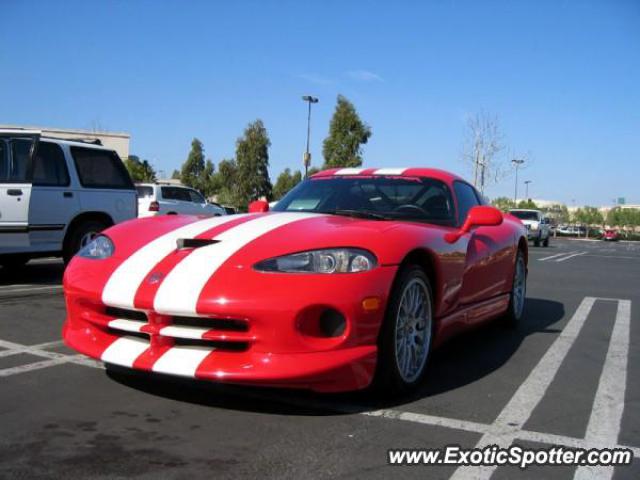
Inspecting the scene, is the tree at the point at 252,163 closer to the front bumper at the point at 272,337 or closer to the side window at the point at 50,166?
the side window at the point at 50,166

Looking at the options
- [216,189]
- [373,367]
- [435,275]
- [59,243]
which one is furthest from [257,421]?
[216,189]

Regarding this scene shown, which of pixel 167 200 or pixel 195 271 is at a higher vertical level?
pixel 167 200

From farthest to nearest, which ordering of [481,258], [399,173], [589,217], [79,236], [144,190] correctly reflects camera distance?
1. [589,217]
2. [144,190]
3. [79,236]
4. [399,173]
5. [481,258]

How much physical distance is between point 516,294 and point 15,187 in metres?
→ 5.54

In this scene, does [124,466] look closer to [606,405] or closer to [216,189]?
[606,405]

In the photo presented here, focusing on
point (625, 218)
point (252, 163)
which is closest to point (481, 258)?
point (252, 163)

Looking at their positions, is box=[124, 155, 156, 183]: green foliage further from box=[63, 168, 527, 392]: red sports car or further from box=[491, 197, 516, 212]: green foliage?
box=[491, 197, 516, 212]: green foliage

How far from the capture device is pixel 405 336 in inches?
130

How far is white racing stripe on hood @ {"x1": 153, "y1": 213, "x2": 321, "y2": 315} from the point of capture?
2816mm

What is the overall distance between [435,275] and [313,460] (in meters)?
1.50

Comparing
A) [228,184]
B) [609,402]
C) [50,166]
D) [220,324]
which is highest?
[228,184]

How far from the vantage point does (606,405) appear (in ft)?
10.8

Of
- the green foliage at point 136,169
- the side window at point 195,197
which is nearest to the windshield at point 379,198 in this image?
the side window at point 195,197

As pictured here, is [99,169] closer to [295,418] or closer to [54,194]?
[54,194]
